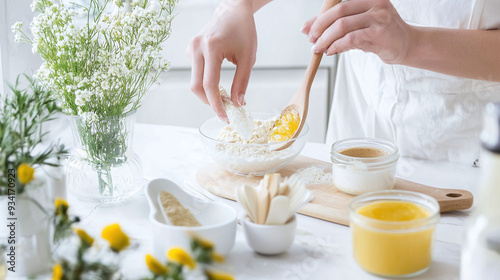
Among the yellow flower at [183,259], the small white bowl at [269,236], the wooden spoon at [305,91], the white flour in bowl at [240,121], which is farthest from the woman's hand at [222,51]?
the yellow flower at [183,259]

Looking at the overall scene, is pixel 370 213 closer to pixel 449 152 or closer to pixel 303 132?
pixel 303 132

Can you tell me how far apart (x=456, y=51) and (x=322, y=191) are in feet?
1.30

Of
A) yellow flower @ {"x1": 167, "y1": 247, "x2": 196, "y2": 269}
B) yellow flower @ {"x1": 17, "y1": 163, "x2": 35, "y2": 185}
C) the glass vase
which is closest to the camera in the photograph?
yellow flower @ {"x1": 167, "y1": 247, "x2": 196, "y2": 269}

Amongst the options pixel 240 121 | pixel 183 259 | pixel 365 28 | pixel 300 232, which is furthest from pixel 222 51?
pixel 183 259

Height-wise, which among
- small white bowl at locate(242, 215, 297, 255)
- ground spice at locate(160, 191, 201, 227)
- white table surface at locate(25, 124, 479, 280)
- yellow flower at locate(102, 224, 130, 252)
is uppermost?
yellow flower at locate(102, 224, 130, 252)

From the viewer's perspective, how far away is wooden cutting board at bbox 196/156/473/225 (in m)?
0.97

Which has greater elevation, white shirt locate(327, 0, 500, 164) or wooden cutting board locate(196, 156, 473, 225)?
white shirt locate(327, 0, 500, 164)

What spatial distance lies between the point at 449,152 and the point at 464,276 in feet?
2.32

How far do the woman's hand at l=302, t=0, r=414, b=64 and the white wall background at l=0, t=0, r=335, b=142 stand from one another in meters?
1.16

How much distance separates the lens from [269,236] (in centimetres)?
80

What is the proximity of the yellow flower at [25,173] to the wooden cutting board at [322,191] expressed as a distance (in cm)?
46

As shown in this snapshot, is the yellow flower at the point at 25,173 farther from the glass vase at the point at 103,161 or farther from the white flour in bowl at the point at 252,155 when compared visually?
the white flour in bowl at the point at 252,155

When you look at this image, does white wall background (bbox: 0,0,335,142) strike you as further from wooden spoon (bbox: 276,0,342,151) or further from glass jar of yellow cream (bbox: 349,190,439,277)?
glass jar of yellow cream (bbox: 349,190,439,277)

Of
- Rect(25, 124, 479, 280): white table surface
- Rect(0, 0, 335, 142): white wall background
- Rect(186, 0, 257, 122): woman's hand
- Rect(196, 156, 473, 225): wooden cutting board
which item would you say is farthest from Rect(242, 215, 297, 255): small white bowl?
Rect(0, 0, 335, 142): white wall background
